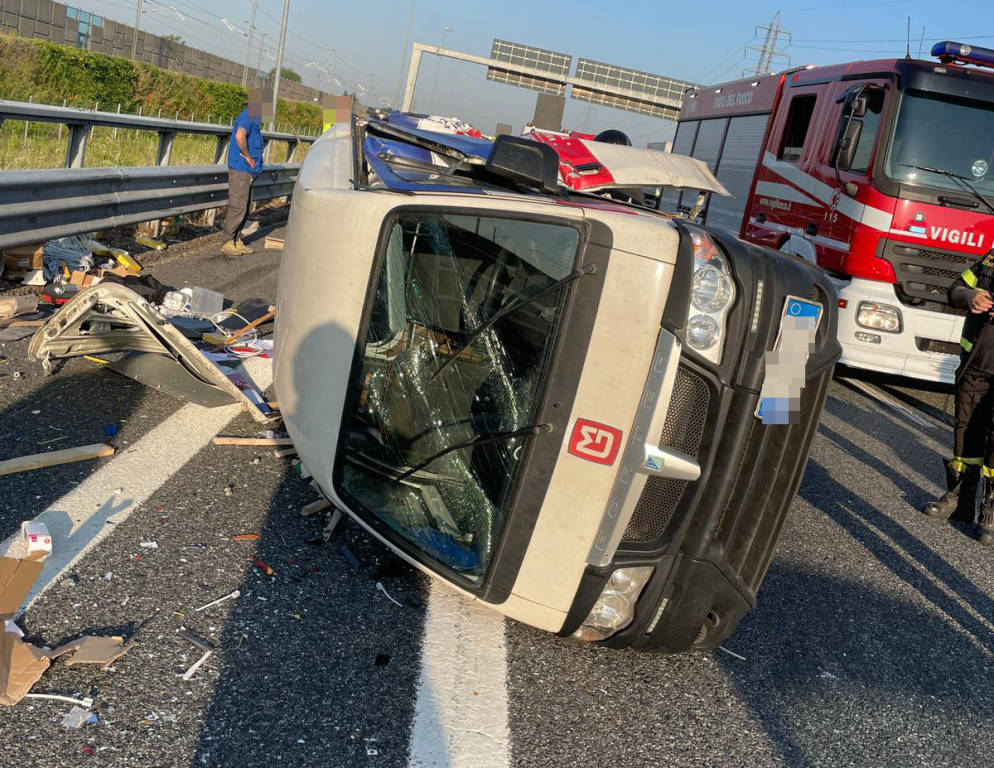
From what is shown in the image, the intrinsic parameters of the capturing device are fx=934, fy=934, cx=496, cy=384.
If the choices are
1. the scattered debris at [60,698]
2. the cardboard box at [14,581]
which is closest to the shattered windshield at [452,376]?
the cardboard box at [14,581]

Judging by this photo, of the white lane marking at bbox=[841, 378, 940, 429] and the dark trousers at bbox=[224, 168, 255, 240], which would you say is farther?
the dark trousers at bbox=[224, 168, 255, 240]

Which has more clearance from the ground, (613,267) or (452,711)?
(613,267)

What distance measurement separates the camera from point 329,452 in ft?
11.6

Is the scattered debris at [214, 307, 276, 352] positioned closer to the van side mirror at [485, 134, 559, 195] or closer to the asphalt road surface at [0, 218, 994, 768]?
the asphalt road surface at [0, 218, 994, 768]

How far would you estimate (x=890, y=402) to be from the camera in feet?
29.3

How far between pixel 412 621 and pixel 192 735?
0.96 m

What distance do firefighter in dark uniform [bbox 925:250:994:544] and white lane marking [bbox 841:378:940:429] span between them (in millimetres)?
2445

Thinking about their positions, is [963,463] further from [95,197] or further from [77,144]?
[77,144]

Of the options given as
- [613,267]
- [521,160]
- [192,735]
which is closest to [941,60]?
[521,160]

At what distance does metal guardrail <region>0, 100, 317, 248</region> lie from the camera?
650 cm

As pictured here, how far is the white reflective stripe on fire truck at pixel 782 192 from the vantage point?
31.1 ft

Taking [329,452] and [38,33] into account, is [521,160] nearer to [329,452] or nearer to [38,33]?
[329,452]

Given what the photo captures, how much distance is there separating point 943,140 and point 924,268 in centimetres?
113

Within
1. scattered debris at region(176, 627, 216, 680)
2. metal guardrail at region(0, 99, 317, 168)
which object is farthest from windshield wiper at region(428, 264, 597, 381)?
metal guardrail at region(0, 99, 317, 168)
